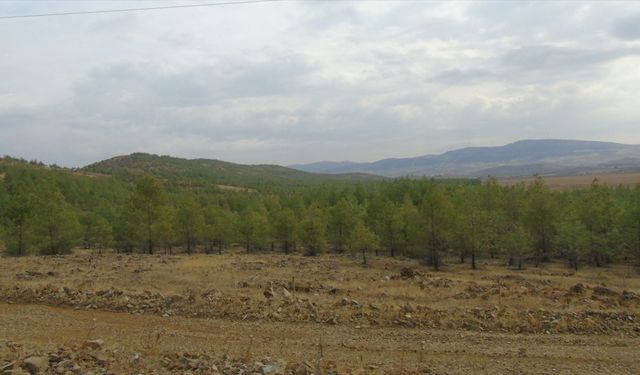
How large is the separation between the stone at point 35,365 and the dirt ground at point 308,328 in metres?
0.05

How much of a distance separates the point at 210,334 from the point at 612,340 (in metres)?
12.3

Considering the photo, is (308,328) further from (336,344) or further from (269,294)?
(269,294)

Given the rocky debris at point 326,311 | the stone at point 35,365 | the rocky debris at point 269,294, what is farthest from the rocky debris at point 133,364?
the rocky debris at point 269,294

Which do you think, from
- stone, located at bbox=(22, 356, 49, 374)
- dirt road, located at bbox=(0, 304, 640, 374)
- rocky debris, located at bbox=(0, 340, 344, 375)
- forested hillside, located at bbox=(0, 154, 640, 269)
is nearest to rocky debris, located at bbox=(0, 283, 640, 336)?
dirt road, located at bbox=(0, 304, 640, 374)

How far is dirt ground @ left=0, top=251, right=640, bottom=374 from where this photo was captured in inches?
390

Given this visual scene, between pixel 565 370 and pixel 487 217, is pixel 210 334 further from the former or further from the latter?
pixel 487 217

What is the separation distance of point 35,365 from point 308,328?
25.7 ft

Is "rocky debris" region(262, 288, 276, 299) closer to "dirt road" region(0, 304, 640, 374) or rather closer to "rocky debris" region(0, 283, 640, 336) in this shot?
"rocky debris" region(0, 283, 640, 336)

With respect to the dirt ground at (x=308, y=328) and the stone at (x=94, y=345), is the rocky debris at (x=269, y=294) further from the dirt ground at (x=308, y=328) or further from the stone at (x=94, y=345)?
the stone at (x=94, y=345)

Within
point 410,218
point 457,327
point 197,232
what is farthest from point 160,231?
point 457,327

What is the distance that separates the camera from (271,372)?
8.76m

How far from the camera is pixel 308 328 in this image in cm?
1421

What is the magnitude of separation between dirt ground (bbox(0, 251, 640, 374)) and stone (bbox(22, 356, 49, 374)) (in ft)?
0.16

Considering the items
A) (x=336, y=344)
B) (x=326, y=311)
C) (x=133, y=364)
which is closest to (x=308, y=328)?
(x=326, y=311)
